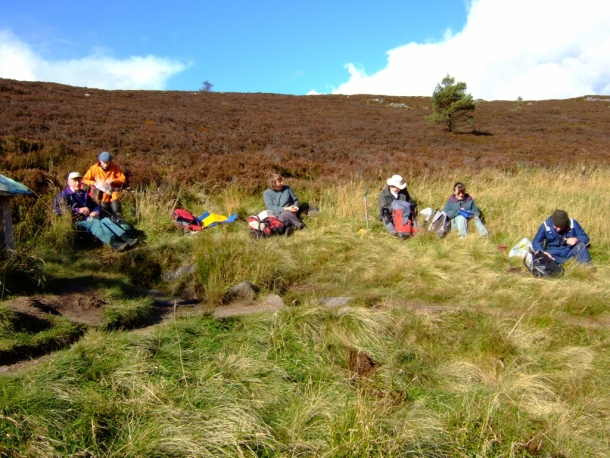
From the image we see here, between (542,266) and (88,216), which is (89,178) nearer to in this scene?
(88,216)

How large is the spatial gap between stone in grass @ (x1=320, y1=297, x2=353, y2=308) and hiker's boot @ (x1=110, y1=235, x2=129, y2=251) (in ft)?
9.12

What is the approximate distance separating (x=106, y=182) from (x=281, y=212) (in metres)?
2.60

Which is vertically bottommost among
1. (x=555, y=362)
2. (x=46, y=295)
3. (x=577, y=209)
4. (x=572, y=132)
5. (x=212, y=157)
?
(x=555, y=362)

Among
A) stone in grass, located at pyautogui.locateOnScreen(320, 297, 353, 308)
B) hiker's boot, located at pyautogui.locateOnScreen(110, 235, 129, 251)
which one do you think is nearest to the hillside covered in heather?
hiker's boot, located at pyautogui.locateOnScreen(110, 235, 129, 251)

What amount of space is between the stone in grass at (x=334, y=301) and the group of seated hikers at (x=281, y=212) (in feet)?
8.86

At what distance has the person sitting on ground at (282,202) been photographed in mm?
7062

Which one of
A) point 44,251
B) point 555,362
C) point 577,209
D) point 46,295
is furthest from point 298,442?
point 577,209

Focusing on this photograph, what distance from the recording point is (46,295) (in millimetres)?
3859

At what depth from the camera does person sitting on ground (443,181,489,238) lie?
7066 millimetres

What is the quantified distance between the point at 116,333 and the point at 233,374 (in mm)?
994

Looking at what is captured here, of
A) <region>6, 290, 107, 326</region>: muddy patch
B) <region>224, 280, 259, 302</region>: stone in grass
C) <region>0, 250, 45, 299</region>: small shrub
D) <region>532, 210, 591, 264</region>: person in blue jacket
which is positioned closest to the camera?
<region>6, 290, 107, 326</region>: muddy patch

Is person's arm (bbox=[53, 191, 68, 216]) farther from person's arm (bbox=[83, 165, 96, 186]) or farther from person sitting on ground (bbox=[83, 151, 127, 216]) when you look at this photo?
person's arm (bbox=[83, 165, 96, 186])

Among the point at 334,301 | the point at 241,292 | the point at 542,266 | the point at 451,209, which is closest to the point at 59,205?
the point at 241,292

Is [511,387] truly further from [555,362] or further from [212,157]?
[212,157]
